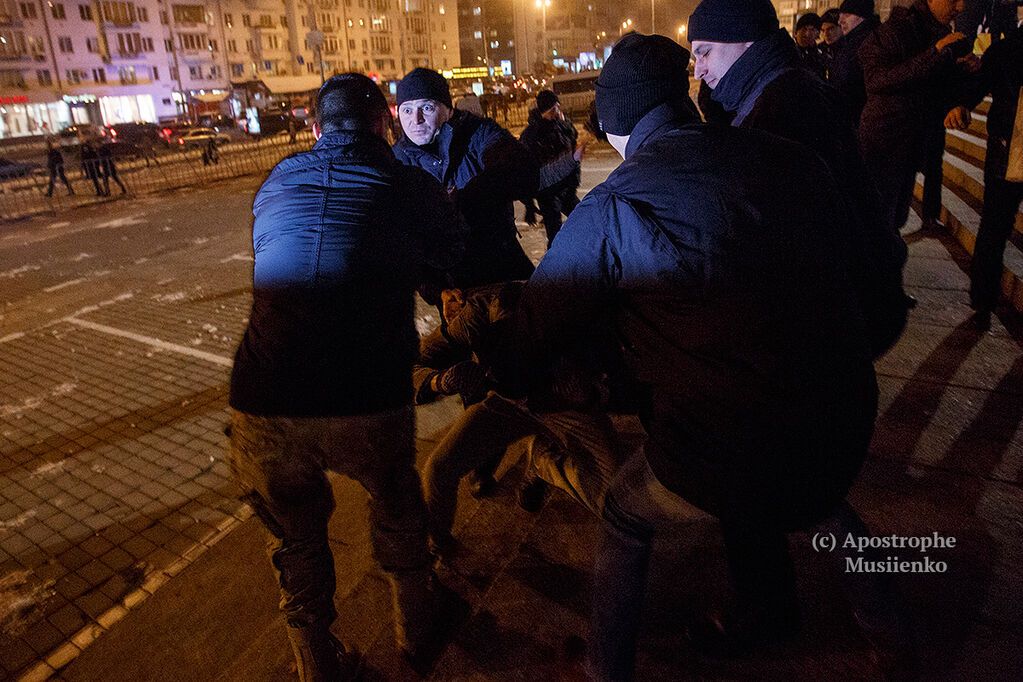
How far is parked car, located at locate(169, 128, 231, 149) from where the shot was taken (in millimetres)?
35184

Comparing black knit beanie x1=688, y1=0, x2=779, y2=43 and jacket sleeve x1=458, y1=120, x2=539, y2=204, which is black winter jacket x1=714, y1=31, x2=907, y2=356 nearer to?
black knit beanie x1=688, y1=0, x2=779, y2=43

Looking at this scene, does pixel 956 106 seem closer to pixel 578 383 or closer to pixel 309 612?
pixel 578 383

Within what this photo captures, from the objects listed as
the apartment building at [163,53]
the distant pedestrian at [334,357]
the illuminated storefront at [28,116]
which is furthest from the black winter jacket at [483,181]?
the illuminated storefront at [28,116]

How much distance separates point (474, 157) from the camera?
362 centimetres

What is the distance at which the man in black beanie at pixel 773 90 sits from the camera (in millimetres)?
2447

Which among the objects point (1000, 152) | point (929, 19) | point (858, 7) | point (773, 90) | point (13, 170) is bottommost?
point (13, 170)

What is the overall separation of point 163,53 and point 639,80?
81.7 metres

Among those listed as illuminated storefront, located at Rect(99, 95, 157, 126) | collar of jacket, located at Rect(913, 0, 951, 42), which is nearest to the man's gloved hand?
collar of jacket, located at Rect(913, 0, 951, 42)

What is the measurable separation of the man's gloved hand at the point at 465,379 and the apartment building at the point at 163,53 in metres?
46.8

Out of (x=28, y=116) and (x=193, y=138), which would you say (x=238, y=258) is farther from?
(x=28, y=116)

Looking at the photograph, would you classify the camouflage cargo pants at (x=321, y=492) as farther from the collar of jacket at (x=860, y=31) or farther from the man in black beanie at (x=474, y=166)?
the collar of jacket at (x=860, y=31)

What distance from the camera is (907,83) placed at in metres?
4.59

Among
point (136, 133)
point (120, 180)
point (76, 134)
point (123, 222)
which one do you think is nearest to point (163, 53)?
point (76, 134)

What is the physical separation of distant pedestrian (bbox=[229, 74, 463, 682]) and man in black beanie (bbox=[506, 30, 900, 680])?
1.81 feet
